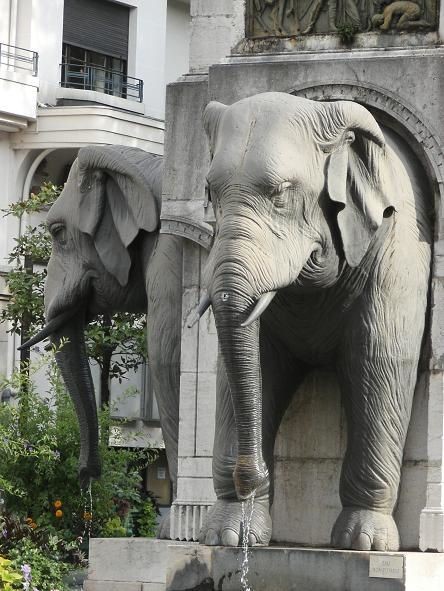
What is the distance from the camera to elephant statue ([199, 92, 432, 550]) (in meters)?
9.91

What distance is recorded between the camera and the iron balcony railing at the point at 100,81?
117ft

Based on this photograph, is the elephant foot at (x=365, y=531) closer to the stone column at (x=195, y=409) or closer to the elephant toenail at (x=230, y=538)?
the elephant toenail at (x=230, y=538)

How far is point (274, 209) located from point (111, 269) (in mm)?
3970

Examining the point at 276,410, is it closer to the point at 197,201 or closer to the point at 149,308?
the point at 197,201

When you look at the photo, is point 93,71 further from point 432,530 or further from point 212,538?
point 432,530

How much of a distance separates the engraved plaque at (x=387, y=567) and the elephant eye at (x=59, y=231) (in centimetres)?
455

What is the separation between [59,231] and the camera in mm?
14148

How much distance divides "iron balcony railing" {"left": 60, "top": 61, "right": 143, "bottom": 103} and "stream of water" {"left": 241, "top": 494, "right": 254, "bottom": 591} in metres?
25.2

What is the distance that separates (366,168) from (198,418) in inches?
92.0

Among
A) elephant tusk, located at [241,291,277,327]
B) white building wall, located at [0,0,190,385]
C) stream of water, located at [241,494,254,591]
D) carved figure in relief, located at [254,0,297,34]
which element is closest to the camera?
elephant tusk, located at [241,291,277,327]

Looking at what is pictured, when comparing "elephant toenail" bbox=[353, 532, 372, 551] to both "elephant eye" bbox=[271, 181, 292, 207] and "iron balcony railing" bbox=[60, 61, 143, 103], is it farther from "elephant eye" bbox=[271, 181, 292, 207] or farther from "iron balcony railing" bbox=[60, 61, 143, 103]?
"iron balcony railing" bbox=[60, 61, 143, 103]

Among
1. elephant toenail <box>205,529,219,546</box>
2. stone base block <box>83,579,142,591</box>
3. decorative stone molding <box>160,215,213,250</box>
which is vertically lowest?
stone base block <box>83,579,142,591</box>

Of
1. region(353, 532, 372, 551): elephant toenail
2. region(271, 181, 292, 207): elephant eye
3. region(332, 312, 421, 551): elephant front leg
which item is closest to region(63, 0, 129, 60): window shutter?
region(332, 312, 421, 551): elephant front leg

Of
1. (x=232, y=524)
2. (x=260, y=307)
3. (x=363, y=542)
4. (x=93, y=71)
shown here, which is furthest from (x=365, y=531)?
(x=93, y=71)
